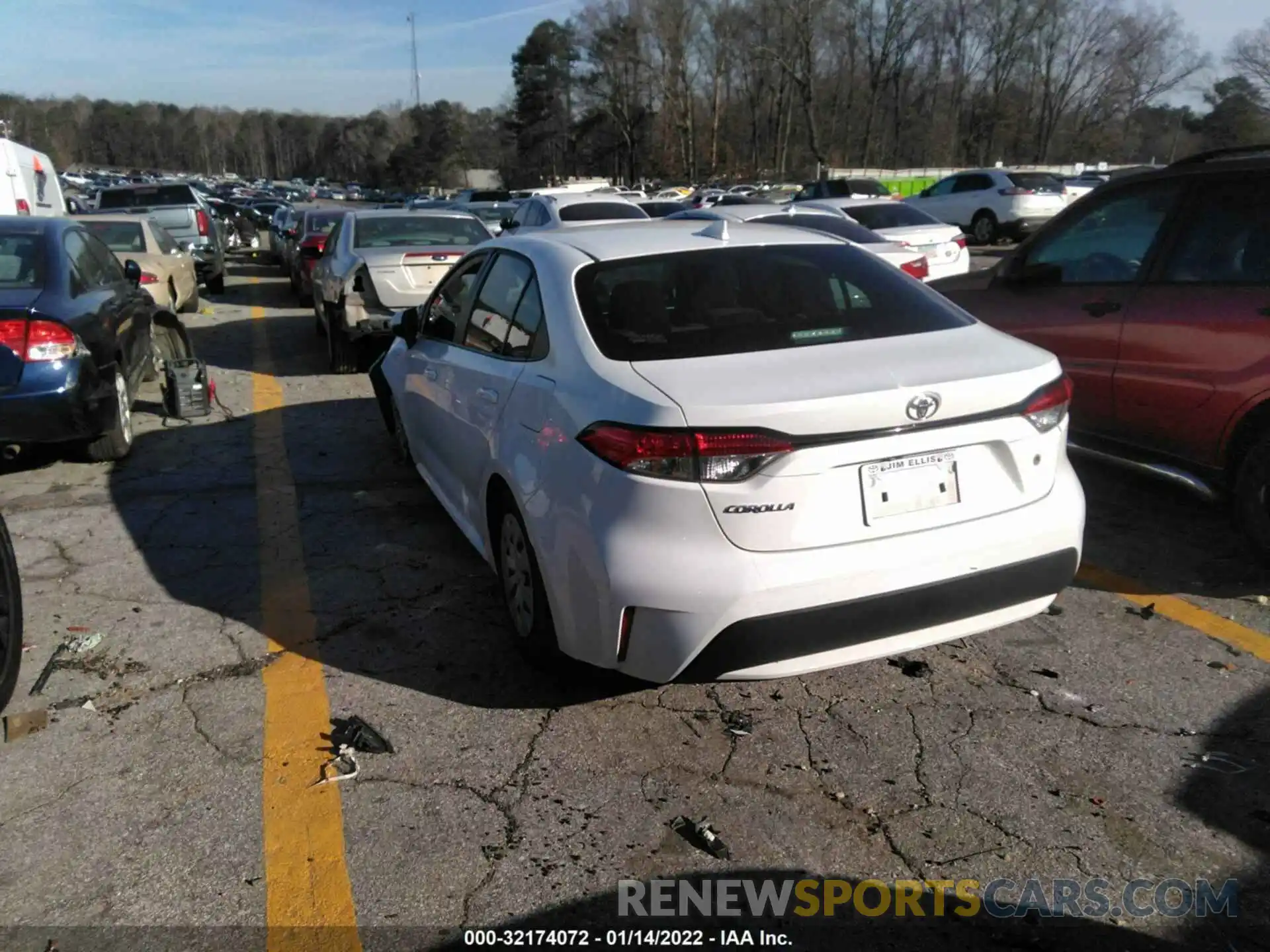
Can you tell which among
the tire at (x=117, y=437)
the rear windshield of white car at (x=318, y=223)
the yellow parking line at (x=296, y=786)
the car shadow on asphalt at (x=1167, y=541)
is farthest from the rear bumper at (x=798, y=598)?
the rear windshield of white car at (x=318, y=223)

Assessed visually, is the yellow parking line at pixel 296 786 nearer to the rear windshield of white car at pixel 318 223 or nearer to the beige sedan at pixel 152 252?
the beige sedan at pixel 152 252

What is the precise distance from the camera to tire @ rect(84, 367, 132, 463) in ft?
21.8

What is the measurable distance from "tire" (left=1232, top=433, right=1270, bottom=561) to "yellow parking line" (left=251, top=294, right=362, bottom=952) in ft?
13.4

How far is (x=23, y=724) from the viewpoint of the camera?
3.54 meters

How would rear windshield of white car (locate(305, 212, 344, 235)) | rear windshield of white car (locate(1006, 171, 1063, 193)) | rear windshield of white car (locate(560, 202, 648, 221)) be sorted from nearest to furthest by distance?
1. rear windshield of white car (locate(560, 202, 648, 221))
2. rear windshield of white car (locate(305, 212, 344, 235))
3. rear windshield of white car (locate(1006, 171, 1063, 193))

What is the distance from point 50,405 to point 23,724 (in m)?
2.97

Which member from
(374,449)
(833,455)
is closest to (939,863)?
(833,455)

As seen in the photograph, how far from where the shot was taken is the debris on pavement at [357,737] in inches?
132

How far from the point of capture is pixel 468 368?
4.30 metres

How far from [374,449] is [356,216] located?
16.1 ft

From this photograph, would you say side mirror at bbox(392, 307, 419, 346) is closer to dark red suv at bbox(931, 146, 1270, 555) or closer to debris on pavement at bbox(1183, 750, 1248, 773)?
dark red suv at bbox(931, 146, 1270, 555)

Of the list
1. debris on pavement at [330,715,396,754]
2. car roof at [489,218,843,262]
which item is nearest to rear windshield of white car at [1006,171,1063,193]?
car roof at [489,218,843,262]

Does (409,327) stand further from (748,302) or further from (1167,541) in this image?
(1167,541)

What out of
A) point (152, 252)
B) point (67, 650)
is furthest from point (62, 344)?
point (152, 252)
